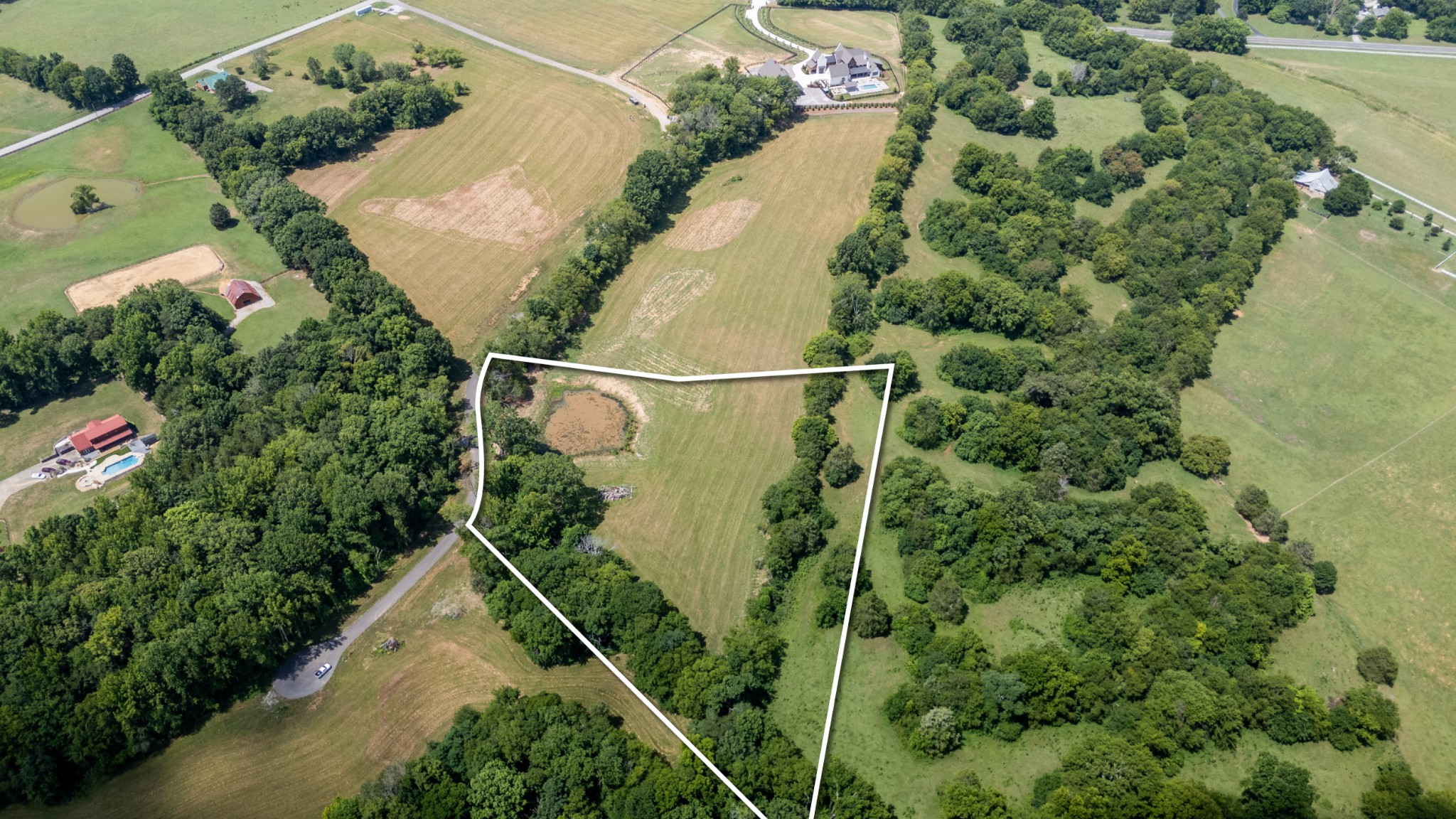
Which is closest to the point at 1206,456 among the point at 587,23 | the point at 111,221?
the point at 587,23

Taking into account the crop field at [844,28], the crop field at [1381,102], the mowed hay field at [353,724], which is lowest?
the mowed hay field at [353,724]

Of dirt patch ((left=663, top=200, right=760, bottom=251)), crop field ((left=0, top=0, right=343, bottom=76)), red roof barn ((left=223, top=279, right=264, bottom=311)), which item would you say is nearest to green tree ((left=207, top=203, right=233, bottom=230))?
red roof barn ((left=223, top=279, right=264, bottom=311))

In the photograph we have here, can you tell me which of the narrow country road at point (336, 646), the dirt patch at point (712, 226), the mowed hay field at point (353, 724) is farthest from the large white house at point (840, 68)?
the mowed hay field at point (353, 724)

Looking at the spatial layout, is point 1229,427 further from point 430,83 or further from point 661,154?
point 430,83

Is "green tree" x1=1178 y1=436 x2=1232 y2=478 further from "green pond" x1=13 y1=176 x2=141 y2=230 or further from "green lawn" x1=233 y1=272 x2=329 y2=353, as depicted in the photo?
"green pond" x1=13 y1=176 x2=141 y2=230

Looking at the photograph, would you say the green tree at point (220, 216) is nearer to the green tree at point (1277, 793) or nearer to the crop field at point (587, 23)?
the crop field at point (587, 23)

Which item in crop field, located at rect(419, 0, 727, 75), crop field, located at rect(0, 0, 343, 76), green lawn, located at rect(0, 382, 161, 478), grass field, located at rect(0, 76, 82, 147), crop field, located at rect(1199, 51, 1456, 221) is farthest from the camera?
crop field, located at rect(419, 0, 727, 75)

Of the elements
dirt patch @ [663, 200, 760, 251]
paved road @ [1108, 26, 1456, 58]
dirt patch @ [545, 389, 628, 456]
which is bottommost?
dirt patch @ [545, 389, 628, 456]
